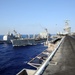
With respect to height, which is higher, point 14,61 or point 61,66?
point 61,66

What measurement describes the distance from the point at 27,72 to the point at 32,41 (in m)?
161

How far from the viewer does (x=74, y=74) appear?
14406 mm

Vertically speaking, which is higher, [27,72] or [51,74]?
[51,74]

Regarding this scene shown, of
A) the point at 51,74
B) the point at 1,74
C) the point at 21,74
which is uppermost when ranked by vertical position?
the point at 51,74

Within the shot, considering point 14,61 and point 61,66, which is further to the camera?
point 14,61

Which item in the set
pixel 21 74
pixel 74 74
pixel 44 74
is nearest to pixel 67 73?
pixel 74 74

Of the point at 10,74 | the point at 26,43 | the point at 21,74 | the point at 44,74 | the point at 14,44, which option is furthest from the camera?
the point at 26,43

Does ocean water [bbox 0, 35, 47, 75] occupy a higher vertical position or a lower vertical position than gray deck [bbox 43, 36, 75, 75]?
lower

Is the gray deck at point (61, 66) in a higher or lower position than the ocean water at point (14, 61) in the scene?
higher

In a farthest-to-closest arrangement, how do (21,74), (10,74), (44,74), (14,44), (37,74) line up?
(14,44)
(10,74)
(21,74)
(44,74)
(37,74)

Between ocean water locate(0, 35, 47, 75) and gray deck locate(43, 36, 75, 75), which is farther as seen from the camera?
ocean water locate(0, 35, 47, 75)

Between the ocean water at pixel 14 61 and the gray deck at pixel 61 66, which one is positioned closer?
the gray deck at pixel 61 66

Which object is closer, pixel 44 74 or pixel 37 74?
pixel 37 74

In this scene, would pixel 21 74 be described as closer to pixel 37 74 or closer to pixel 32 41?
pixel 37 74
